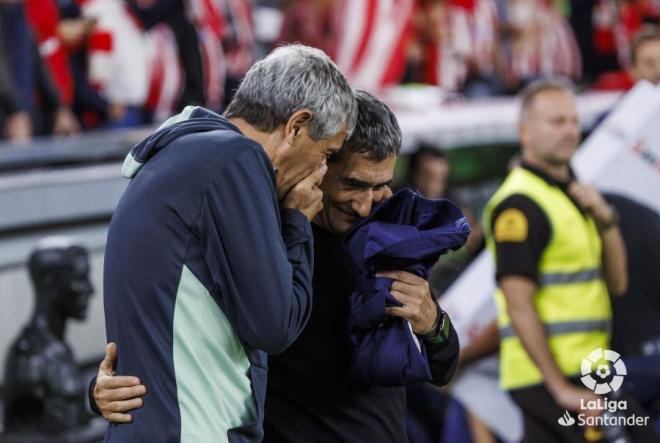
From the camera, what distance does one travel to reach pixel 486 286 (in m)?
5.34

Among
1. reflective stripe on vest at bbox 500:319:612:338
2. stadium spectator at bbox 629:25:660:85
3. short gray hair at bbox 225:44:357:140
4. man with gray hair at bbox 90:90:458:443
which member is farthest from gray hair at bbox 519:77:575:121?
short gray hair at bbox 225:44:357:140

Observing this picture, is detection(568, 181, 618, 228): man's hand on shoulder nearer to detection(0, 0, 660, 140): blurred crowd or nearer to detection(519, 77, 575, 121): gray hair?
detection(519, 77, 575, 121): gray hair

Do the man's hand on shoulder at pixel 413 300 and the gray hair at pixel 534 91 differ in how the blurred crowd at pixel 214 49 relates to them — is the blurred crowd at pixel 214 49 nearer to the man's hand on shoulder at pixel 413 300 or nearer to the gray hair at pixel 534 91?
the gray hair at pixel 534 91

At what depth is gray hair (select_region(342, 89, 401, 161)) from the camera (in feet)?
9.31

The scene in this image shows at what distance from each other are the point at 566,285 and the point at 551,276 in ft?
0.20

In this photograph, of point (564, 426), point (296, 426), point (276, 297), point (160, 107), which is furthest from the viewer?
point (160, 107)

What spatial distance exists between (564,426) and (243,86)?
2.32 m

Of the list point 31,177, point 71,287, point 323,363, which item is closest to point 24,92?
point 31,177

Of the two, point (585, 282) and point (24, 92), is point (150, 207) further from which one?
point (24, 92)

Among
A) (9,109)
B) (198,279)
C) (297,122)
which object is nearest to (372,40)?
(9,109)

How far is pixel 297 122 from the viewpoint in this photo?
2.55 metres

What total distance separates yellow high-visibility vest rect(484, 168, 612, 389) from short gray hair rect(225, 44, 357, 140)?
81.8 inches

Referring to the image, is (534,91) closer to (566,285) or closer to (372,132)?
(566,285)

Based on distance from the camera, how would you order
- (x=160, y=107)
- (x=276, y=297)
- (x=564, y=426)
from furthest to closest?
(x=160, y=107), (x=564, y=426), (x=276, y=297)
